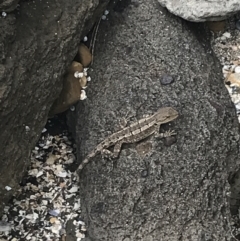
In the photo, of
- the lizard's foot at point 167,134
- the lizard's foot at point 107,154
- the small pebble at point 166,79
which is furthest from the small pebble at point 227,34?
the lizard's foot at point 107,154

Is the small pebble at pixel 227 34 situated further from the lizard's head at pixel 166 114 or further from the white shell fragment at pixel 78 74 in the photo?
the white shell fragment at pixel 78 74

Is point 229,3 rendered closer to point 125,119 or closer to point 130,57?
point 130,57

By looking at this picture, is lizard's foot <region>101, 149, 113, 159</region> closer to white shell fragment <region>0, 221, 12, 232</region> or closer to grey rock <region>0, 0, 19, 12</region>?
white shell fragment <region>0, 221, 12, 232</region>

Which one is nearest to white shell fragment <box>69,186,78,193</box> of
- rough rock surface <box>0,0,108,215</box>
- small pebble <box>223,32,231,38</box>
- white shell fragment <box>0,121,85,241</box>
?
white shell fragment <box>0,121,85,241</box>

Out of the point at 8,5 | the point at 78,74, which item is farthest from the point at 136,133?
the point at 8,5

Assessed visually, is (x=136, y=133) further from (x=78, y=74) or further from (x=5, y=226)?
(x=5, y=226)

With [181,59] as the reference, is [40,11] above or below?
above

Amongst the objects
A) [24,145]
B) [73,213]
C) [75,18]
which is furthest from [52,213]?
[75,18]
